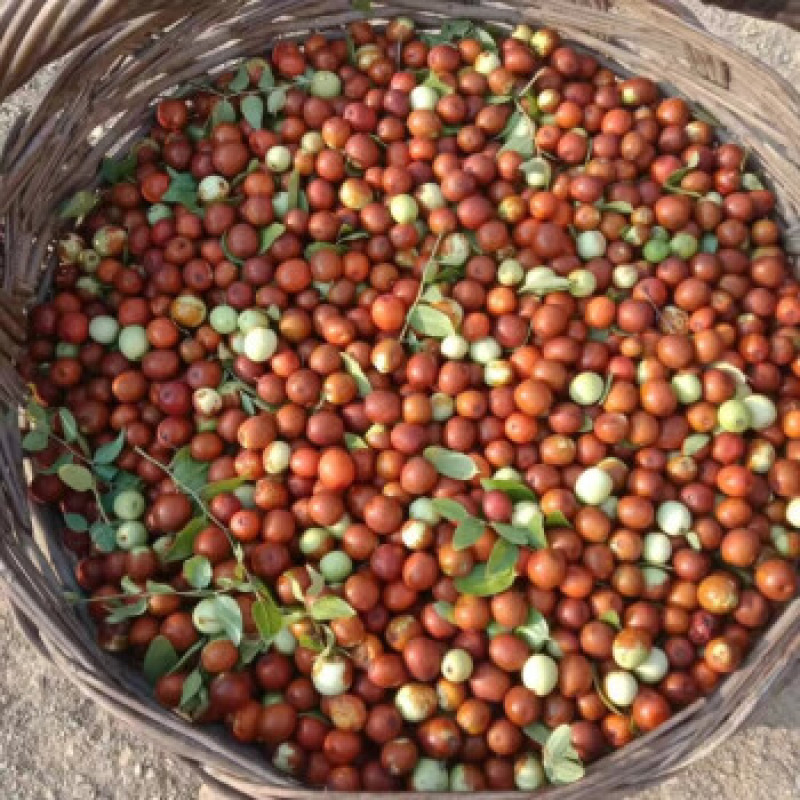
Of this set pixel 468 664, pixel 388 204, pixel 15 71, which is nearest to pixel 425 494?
pixel 468 664

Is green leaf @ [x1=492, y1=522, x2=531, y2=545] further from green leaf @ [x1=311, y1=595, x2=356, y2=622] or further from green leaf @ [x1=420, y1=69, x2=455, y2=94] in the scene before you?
green leaf @ [x1=420, y1=69, x2=455, y2=94]

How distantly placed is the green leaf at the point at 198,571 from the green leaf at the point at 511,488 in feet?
2.33

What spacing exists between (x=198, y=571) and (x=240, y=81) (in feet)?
5.00

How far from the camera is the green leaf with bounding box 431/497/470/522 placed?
2232mm

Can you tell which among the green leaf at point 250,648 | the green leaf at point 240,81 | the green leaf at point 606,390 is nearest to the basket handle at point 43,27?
the green leaf at point 240,81

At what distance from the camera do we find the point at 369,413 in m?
2.43

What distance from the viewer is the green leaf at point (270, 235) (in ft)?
8.65

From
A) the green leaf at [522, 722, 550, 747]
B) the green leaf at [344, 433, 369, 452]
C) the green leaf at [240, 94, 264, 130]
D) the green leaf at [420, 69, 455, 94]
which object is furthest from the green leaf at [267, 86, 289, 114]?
the green leaf at [522, 722, 550, 747]

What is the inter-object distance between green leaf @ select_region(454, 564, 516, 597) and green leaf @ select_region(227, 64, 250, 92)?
5.44ft

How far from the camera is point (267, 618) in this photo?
2.15 m

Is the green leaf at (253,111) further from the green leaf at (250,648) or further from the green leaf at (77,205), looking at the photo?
the green leaf at (250,648)

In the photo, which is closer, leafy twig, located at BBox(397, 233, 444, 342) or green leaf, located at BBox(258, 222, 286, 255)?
leafy twig, located at BBox(397, 233, 444, 342)

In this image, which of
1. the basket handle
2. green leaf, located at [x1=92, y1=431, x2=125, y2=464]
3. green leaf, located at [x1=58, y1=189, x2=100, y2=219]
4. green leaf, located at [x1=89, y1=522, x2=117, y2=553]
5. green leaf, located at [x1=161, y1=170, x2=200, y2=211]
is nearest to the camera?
the basket handle

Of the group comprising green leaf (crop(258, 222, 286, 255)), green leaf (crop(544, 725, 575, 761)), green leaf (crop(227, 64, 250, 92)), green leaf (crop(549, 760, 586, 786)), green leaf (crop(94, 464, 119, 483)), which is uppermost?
green leaf (crop(227, 64, 250, 92))
